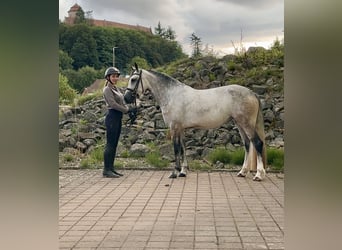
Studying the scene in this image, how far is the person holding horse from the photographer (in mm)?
6438

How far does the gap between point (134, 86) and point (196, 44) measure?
3.83 ft

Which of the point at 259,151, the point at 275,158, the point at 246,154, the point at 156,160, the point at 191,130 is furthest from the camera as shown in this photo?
the point at 191,130

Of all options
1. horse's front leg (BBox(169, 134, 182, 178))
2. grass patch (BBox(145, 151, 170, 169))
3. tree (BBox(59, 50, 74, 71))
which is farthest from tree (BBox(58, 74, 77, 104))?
horse's front leg (BBox(169, 134, 182, 178))

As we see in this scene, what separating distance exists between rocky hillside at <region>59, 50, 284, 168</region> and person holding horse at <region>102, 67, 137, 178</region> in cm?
51

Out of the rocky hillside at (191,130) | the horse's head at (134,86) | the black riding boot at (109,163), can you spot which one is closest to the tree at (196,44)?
the rocky hillside at (191,130)

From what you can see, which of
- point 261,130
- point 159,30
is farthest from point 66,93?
point 261,130

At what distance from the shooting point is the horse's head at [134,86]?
6.37 meters

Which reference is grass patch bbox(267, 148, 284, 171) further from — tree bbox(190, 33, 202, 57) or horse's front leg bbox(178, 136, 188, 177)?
tree bbox(190, 33, 202, 57)

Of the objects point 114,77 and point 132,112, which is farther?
point 132,112

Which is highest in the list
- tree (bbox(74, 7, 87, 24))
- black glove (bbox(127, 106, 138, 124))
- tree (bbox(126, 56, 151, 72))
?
tree (bbox(74, 7, 87, 24))

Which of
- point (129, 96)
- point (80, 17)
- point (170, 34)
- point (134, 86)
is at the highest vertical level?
point (80, 17)

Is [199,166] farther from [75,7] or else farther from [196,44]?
[75,7]

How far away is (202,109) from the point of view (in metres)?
6.27
